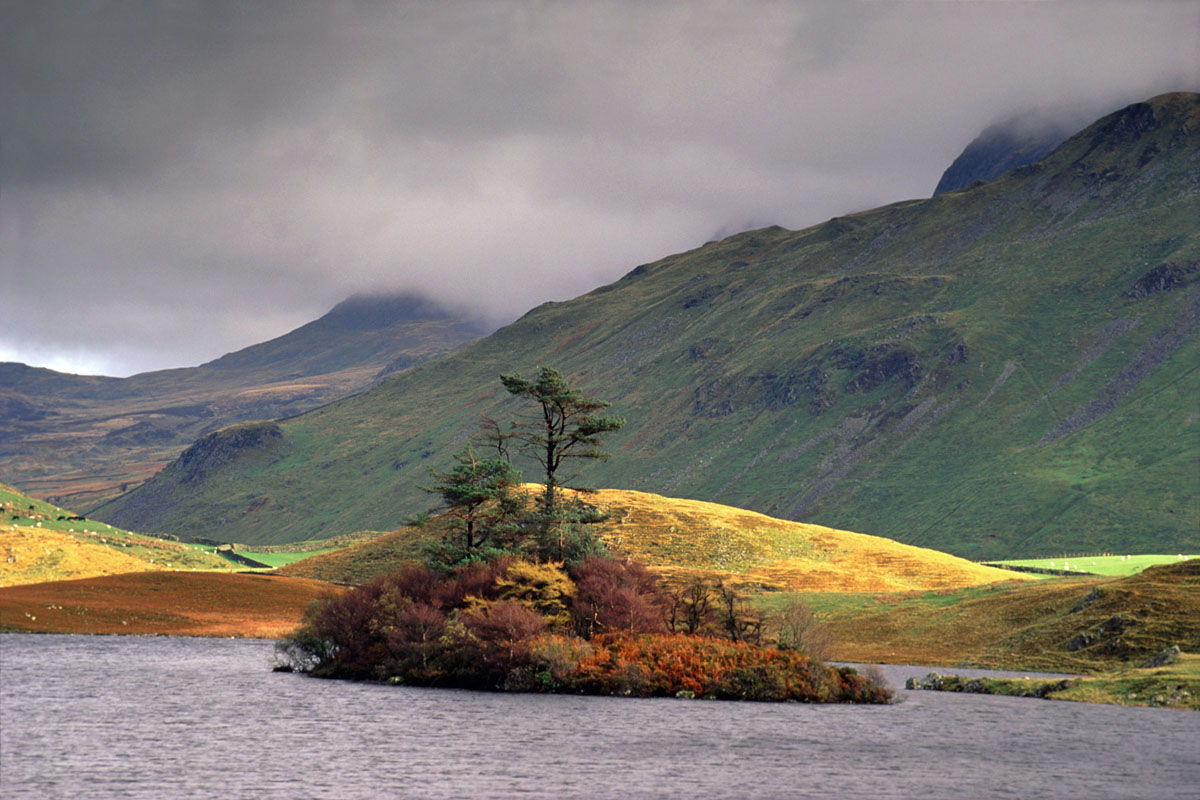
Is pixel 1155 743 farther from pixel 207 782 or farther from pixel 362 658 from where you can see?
pixel 362 658

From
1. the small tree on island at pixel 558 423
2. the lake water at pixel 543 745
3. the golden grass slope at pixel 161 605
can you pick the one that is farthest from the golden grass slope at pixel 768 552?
the lake water at pixel 543 745

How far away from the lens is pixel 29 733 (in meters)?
54.4

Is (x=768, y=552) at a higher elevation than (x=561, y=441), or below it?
below

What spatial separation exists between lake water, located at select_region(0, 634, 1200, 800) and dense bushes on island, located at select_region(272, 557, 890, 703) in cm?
338

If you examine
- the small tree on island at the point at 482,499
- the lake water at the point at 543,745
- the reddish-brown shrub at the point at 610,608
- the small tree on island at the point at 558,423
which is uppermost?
the small tree on island at the point at 558,423

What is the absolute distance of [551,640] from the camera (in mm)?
77438

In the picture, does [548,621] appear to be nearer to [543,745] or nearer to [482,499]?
[482,499]

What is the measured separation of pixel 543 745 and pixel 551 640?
77.5 ft

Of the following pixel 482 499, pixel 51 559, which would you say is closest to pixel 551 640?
pixel 482 499

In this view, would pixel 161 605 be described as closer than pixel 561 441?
No

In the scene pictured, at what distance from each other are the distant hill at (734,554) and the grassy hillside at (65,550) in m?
26.0

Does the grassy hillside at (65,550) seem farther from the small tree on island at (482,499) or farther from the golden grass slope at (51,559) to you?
the small tree on island at (482,499)

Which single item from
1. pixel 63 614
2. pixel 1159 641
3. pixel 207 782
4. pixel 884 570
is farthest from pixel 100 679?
pixel 884 570

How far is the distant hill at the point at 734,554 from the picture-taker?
148 meters
